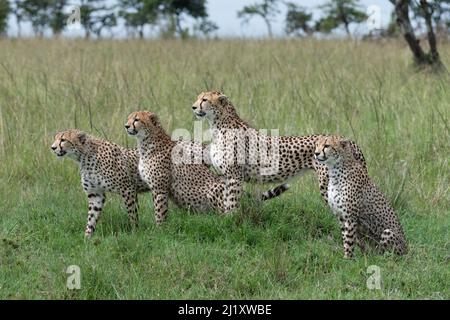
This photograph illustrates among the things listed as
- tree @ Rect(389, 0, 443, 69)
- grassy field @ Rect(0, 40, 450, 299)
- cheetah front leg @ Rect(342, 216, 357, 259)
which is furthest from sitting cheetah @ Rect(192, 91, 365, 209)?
tree @ Rect(389, 0, 443, 69)

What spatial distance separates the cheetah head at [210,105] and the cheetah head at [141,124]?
0.88 feet

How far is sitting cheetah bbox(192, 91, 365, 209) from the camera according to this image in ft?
17.2

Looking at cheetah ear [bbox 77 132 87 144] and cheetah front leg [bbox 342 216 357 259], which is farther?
cheetah ear [bbox 77 132 87 144]

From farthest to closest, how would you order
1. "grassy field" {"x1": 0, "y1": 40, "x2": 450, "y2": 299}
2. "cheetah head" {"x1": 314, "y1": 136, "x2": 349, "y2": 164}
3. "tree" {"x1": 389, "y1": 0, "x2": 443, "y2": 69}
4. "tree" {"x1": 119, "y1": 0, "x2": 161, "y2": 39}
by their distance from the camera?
"tree" {"x1": 119, "y1": 0, "x2": 161, "y2": 39} < "tree" {"x1": 389, "y1": 0, "x2": 443, "y2": 69} < "cheetah head" {"x1": 314, "y1": 136, "x2": 349, "y2": 164} < "grassy field" {"x1": 0, "y1": 40, "x2": 450, "y2": 299}

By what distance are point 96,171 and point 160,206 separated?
1.45ft

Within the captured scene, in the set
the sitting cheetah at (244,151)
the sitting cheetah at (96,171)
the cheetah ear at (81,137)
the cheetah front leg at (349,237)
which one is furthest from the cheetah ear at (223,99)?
the cheetah front leg at (349,237)

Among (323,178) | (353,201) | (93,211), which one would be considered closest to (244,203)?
(323,178)

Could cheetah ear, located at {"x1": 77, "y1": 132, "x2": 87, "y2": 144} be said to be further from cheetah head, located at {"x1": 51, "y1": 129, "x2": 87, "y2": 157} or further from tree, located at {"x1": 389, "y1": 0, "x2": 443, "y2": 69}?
tree, located at {"x1": 389, "y1": 0, "x2": 443, "y2": 69}

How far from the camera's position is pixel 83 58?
10406mm

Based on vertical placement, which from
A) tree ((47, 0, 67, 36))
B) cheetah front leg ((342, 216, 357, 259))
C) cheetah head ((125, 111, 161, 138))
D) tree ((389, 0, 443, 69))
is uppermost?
tree ((47, 0, 67, 36))

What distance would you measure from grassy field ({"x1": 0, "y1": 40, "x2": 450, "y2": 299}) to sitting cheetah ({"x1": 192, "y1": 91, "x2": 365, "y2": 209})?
216 mm

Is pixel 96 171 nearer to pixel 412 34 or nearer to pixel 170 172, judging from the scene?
pixel 170 172
